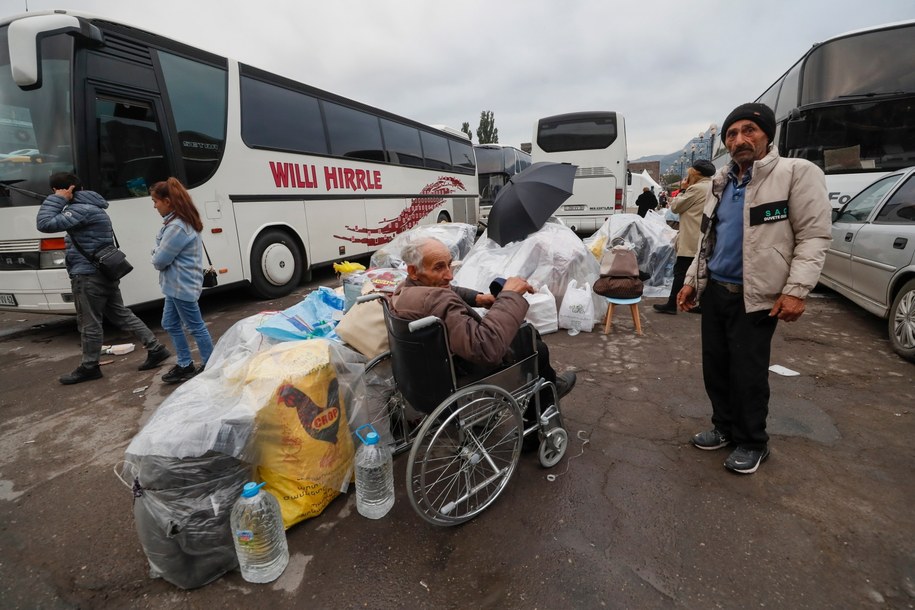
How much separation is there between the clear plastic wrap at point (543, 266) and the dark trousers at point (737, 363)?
256cm

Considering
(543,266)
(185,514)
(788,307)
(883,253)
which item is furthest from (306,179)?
(883,253)

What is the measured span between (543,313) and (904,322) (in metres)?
3.02

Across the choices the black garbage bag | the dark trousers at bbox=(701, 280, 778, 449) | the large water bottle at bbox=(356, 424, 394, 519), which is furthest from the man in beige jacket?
the black garbage bag

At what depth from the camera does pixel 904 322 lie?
356 cm

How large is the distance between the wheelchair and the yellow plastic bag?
33 centimetres

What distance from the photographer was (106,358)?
4.32 m

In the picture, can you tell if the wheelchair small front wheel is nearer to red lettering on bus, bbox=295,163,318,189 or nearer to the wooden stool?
the wooden stool

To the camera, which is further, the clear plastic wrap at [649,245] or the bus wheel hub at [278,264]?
the clear plastic wrap at [649,245]

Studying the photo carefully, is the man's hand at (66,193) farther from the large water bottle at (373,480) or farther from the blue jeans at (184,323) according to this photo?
the large water bottle at (373,480)

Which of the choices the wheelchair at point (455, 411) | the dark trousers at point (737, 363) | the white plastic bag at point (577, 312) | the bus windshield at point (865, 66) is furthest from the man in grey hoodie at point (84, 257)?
the bus windshield at point (865, 66)

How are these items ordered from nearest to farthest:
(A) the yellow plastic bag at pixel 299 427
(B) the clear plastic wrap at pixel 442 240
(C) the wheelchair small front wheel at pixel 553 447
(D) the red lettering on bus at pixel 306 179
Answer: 1. (A) the yellow plastic bag at pixel 299 427
2. (C) the wheelchair small front wheel at pixel 553 447
3. (B) the clear plastic wrap at pixel 442 240
4. (D) the red lettering on bus at pixel 306 179

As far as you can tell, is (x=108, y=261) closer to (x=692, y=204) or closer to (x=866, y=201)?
(x=692, y=204)

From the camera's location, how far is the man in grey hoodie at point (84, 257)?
348 centimetres

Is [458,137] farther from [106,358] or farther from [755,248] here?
[755,248]
